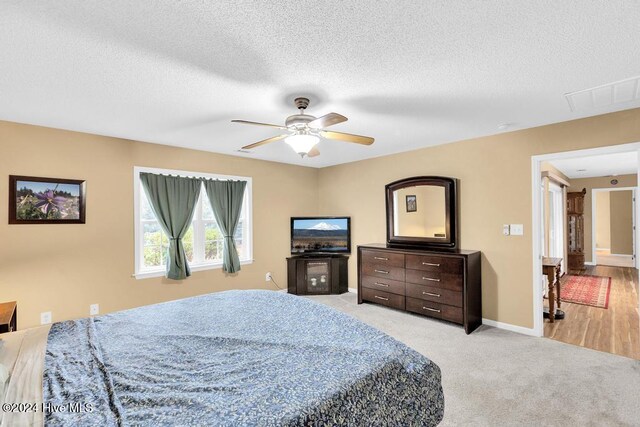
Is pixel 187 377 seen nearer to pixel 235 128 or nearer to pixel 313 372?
pixel 313 372

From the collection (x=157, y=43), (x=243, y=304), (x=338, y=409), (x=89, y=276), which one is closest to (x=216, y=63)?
(x=157, y=43)

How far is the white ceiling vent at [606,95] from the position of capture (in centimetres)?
233

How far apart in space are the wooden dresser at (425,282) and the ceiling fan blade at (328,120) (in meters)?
2.40

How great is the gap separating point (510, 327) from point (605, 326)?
1.15 m

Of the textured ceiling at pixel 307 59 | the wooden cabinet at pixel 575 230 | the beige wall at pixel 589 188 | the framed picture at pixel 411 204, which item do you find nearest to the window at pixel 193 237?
the textured ceiling at pixel 307 59

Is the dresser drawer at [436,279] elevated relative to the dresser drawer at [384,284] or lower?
elevated

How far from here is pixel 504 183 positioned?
3.70 m

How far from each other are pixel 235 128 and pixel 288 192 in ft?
7.51

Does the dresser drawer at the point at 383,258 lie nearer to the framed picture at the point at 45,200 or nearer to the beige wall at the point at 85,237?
the beige wall at the point at 85,237

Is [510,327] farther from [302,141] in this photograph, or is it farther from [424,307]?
[302,141]

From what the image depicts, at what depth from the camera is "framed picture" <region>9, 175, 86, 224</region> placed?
308 centimetres

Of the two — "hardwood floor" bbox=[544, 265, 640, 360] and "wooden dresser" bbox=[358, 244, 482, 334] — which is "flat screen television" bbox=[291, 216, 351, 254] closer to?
Result: "wooden dresser" bbox=[358, 244, 482, 334]

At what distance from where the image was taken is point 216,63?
198 cm

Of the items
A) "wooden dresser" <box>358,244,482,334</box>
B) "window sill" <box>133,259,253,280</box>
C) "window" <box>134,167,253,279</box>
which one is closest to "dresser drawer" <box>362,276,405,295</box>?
"wooden dresser" <box>358,244,482,334</box>
